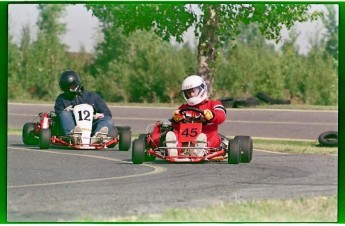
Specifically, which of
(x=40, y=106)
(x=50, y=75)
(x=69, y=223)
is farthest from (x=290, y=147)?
(x=50, y=75)

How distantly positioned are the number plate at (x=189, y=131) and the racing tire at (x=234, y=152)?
23.1 inches

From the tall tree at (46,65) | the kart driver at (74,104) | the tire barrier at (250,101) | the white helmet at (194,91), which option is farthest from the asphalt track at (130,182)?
the tall tree at (46,65)

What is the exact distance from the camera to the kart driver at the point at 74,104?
1875 cm

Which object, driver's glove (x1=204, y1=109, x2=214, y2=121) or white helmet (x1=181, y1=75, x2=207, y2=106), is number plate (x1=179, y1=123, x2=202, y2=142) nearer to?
driver's glove (x1=204, y1=109, x2=214, y2=121)

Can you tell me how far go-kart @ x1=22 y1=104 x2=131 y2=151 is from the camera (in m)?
18.5

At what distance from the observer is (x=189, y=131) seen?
1602 centimetres

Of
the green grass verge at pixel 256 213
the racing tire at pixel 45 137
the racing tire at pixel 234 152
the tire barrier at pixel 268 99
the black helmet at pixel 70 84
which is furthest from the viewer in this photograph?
the tire barrier at pixel 268 99

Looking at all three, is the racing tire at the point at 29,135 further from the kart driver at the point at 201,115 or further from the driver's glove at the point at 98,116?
the kart driver at the point at 201,115

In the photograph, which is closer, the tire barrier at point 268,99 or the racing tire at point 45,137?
the racing tire at point 45,137

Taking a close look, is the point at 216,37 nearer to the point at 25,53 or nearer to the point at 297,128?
the point at 297,128

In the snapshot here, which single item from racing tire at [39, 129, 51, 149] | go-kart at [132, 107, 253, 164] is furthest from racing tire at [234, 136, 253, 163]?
racing tire at [39, 129, 51, 149]

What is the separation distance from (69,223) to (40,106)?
72.8 ft

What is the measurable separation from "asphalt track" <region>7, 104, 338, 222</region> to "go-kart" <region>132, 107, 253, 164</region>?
0.48ft

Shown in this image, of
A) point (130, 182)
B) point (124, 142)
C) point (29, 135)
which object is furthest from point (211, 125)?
point (29, 135)
